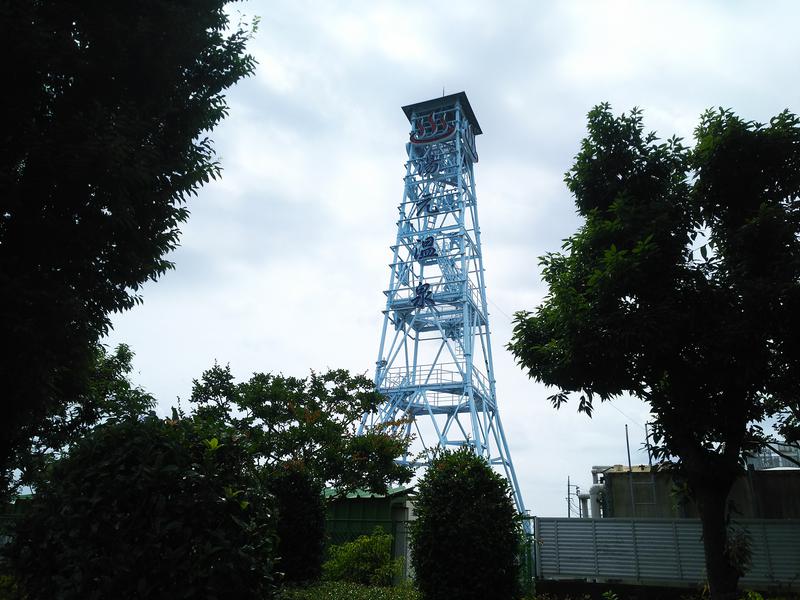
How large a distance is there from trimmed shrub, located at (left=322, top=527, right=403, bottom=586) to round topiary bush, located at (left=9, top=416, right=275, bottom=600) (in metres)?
9.65

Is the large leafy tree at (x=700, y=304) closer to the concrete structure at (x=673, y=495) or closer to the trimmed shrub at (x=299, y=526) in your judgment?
the concrete structure at (x=673, y=495)

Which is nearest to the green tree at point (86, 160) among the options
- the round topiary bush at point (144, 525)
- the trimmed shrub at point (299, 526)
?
the round topiary bush at point (144, 525)

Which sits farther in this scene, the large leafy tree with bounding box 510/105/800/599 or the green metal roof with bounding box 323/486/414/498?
the green metal roof with bounding box 323/486/414/498

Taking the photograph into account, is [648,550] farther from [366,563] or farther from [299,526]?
[299,526]

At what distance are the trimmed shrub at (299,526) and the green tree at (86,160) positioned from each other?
5620 mm

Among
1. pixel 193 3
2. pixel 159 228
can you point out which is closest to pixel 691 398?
pixel 159 228

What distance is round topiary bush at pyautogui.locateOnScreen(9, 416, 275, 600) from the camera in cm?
464

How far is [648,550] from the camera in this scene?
44.5ft

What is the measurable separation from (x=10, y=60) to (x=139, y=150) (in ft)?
5.18

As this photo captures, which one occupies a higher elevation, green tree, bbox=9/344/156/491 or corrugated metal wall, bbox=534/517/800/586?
green tree, bbox=9/344/156/491

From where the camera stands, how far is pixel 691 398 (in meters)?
10.5

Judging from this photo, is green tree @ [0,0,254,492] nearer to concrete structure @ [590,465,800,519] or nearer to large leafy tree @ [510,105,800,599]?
large leafy tree @ [510,105,800,599]

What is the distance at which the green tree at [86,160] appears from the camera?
664cm

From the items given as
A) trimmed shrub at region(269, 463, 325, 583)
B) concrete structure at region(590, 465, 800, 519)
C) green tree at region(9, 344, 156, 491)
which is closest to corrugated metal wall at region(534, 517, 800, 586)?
concrete structure at region(590, 465, 800, 519)
